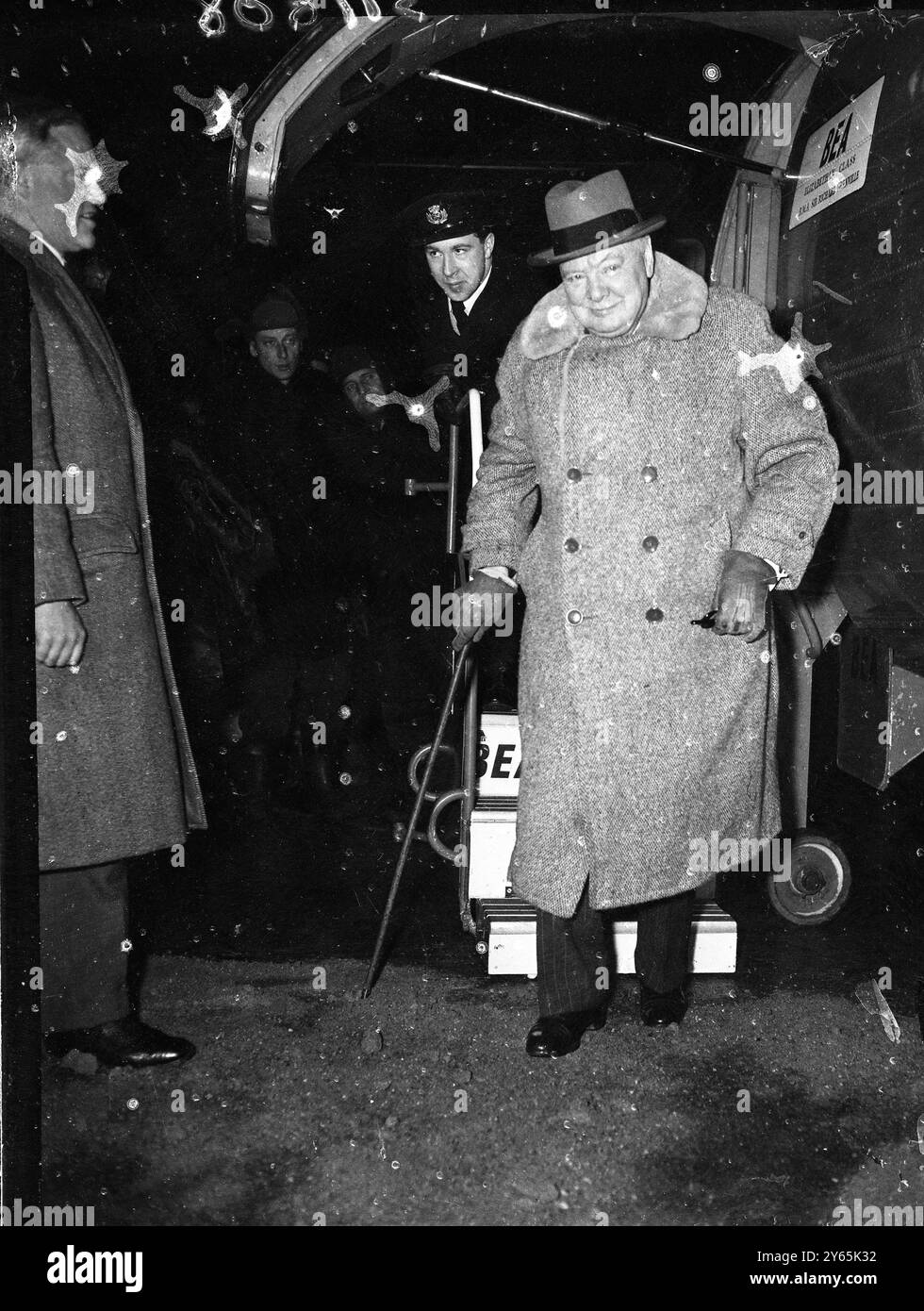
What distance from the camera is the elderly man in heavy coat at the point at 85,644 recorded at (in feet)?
7.85

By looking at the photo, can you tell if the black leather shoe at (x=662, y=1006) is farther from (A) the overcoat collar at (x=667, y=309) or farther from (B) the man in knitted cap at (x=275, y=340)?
(B) the man in knitted cap at (x=275, y=340)

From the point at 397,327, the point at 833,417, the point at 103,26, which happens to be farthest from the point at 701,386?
the point at 397,327

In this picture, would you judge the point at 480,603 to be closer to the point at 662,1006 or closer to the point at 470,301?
the point at 662,1006

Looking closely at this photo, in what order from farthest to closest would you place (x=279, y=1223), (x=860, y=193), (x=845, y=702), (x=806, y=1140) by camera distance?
(x=845, y=702), (x=860, y=193), (x=806, y=1140), (x=279, y=1223)

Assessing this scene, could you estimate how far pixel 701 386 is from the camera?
2.49 meters

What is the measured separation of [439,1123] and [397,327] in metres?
3.98

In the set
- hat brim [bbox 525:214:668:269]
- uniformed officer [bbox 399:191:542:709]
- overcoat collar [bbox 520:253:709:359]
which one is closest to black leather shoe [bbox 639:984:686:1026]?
uniformed officer [bbox 399:191:542:709]

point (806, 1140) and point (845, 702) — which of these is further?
point (845, 702)

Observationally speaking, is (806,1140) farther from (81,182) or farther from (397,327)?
(397,327)

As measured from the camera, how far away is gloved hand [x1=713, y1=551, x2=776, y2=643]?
234 cm

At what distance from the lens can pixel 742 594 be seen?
234 cm

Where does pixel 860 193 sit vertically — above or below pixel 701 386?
above

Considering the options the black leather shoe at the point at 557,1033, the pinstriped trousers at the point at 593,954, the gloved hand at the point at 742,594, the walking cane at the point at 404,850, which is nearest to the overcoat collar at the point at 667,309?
the gloved hand at the point at 742,594

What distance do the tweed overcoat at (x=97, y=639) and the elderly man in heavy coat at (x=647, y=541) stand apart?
2.87 ft
